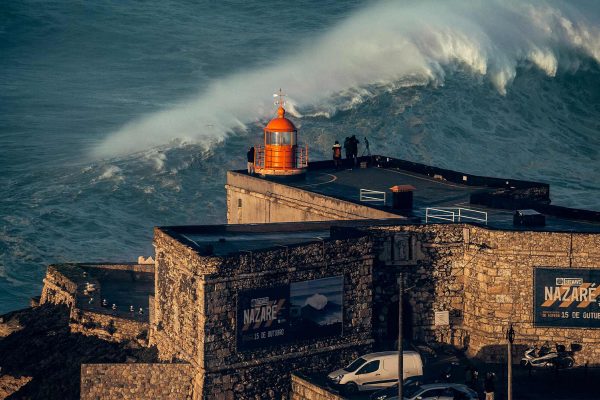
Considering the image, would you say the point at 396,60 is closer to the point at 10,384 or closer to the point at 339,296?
the point at 10,384

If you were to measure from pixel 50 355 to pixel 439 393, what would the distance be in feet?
51.8

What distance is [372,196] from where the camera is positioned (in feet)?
208

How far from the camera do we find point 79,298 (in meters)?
60.8

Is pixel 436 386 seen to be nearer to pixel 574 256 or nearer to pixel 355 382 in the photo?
pixel 355 382

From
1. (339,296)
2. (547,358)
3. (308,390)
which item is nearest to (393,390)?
(308,390)

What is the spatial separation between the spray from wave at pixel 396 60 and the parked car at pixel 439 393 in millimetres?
53488

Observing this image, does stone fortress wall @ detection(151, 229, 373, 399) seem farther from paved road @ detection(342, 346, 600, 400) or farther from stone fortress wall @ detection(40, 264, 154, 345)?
paved road @ detection(342, 346, 600, 400)

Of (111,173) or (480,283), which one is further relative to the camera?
(111,173)

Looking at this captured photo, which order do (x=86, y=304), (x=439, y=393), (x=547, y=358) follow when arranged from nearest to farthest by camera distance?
(x=439, y=393) < (x=547, y=358) < (x=86, y=304)

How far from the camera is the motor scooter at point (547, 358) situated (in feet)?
177

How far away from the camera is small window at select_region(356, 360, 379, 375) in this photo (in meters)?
51.9

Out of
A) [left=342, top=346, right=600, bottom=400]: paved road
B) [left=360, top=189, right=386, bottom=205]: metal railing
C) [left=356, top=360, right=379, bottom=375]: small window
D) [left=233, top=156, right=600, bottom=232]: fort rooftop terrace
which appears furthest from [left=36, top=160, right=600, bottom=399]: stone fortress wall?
[left=360, top=189, right=386, bottom=205]: metal railing

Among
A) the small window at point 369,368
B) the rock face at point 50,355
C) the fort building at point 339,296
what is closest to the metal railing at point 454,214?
the fort building at point 339,296

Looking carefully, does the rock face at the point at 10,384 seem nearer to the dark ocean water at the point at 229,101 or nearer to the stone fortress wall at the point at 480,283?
the stone fortress wall at the point at 480,283
